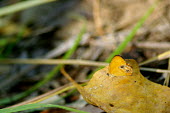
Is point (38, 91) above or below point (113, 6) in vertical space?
below

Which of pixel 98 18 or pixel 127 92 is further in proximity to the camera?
pixel 98 18

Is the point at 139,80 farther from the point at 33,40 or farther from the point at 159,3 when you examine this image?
the point at 33,40

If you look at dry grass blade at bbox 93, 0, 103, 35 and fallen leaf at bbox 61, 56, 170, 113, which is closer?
fallen leaf at bbox 61, 56, 170, 113

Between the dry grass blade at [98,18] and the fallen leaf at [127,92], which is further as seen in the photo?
the dry grass blade at [98,18]

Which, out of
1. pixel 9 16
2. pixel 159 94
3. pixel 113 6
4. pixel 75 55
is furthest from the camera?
pixel 9 16

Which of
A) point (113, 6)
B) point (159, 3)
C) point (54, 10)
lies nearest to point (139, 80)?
point (159, 3)

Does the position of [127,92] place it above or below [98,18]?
below

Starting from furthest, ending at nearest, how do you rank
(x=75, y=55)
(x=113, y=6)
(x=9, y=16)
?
1. (x=9, y=16)
2. (x=113, y=6)
3. (x=75, y=55)

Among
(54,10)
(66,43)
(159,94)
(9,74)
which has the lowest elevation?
(159,94)

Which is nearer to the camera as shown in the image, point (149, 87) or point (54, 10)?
point (149, 87)

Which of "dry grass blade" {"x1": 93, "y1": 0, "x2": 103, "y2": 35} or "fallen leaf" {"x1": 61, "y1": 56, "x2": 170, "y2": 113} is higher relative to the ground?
"dry grass blade" {"x1": 93, "y1": 0, "x2": 103, "y2": 35}

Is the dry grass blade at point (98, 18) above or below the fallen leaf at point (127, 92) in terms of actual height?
above
